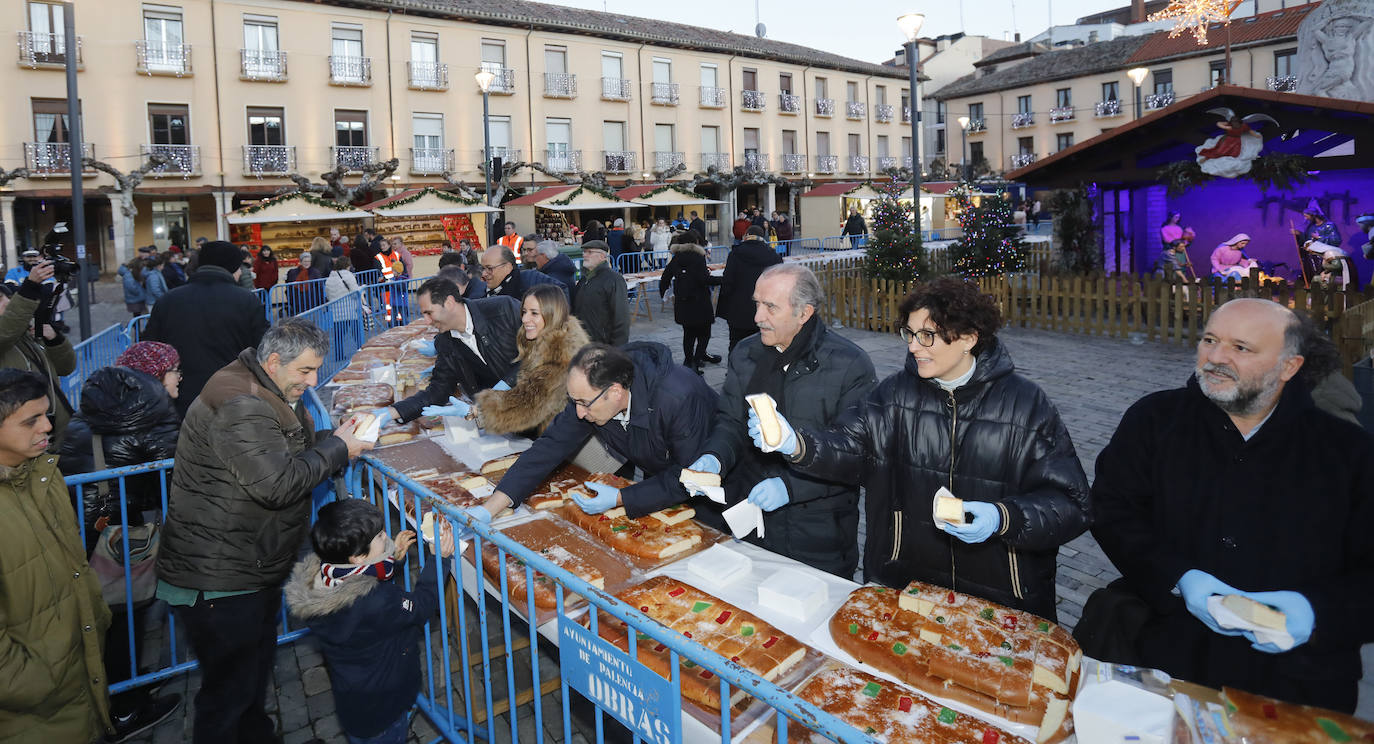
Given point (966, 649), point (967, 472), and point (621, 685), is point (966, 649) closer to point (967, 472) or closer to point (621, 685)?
point (967, 472)

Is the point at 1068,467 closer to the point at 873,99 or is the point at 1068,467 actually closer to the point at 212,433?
the point at 212,433

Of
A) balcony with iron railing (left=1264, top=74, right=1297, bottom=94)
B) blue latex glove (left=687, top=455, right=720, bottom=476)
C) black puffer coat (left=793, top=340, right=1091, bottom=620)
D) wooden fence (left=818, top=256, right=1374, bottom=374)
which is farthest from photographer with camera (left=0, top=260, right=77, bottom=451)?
balcony with iron railing (left=1264, top=74, right=1297, bottom=94)

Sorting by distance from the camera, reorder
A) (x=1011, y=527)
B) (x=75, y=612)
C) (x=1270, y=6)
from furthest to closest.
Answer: (x=1270, y=6)
(x=75, y=612)
(x=1011, y=527)

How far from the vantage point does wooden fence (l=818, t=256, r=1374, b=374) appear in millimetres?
11047

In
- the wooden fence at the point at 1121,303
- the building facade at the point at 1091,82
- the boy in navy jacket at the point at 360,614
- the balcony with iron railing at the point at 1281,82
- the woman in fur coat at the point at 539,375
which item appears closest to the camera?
the boy in navy jacket at the point at 360,614

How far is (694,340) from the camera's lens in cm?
1167

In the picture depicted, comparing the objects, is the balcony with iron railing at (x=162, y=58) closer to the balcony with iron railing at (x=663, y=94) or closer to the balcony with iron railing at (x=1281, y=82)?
the balcony with iron railing at (x=663, y=94)

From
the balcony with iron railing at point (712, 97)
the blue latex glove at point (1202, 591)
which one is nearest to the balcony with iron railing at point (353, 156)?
the balcony with iron railing at point (712, 97)

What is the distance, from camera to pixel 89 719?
10.3 feet

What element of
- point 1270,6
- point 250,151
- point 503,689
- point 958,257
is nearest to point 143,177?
point 250,151

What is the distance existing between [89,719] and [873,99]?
155 feet

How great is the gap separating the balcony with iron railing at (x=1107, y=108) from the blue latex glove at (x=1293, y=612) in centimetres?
4781

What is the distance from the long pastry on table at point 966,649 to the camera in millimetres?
2363

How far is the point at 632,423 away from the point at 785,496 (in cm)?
95
